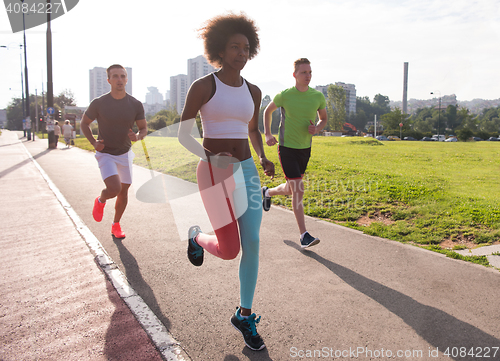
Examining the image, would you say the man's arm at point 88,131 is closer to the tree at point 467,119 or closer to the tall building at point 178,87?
the tree at point 467,119

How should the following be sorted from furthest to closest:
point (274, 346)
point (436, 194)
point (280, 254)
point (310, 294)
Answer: point (436, 194), point (280, 254), point (310, 294), point (274, 346)

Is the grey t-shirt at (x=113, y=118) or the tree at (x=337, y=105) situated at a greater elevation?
the tree at (x=337, y=105)

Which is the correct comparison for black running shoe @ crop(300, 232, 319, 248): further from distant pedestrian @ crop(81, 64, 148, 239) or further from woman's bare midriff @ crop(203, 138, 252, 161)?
distant pedestrian @ crop(81, 64, 148, 239)

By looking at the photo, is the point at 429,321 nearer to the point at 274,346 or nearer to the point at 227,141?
the point at 274,346

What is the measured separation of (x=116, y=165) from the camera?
4.97 metres

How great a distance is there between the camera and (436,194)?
711 centimetres

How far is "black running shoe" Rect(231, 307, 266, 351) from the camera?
2.58 m

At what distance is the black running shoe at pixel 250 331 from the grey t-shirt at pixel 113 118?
122 inches

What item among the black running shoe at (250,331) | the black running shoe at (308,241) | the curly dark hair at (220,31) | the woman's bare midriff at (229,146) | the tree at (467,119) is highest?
the tree at (467,119)

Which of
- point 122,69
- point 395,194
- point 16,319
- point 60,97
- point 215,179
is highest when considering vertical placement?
point 60,97

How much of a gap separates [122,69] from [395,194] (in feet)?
17.4

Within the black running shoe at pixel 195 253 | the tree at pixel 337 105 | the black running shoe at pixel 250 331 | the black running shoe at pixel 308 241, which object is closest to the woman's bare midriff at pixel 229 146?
the black running shoe at pixel 195 253

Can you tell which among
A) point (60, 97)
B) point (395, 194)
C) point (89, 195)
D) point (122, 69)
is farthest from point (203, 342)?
point (60, 97)

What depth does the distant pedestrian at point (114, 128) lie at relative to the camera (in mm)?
4770
